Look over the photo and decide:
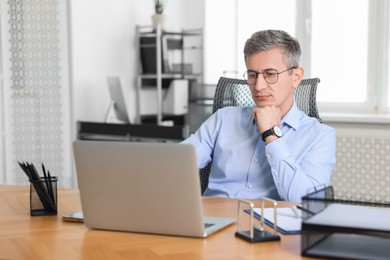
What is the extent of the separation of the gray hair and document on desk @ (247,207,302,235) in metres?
0.62

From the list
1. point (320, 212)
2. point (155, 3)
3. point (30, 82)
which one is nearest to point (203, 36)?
point (155, 3)

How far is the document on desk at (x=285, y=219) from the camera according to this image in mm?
1440

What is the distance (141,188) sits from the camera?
1385mm

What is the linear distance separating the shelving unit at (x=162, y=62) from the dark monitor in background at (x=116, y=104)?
268 millimetres

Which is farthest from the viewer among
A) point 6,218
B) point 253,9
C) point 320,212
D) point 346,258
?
point 253,9

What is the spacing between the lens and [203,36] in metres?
4.62

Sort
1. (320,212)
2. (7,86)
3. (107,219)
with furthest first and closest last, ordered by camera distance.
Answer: (7,86)
(107,219)
(320,212)

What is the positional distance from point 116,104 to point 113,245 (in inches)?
115

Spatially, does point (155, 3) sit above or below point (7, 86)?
above

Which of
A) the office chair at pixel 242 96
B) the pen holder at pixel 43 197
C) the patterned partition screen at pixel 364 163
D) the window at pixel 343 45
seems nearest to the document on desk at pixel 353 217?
the pen holder at pixel 43 197

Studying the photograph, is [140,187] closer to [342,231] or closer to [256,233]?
[256,233]

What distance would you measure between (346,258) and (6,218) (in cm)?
90

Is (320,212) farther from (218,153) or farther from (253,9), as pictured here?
(253,9)

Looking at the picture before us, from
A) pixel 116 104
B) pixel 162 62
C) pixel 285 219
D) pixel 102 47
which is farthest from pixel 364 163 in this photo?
pixel 285 219
